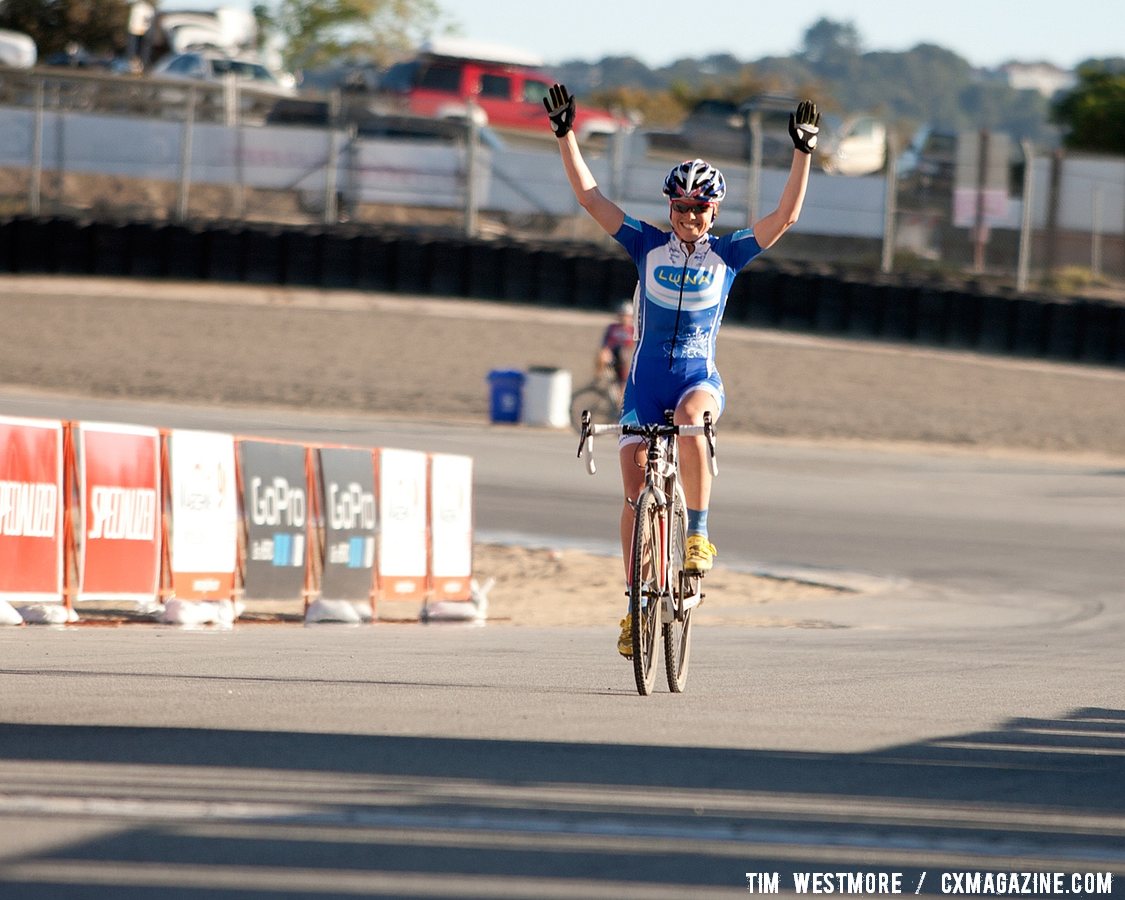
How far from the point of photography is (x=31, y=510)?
997 centimetres

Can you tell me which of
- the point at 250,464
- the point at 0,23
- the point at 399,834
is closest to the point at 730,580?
the point at 250,464

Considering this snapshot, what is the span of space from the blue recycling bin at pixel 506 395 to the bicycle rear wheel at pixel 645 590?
17585mm

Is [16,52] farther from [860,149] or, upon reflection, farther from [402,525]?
[402,525]

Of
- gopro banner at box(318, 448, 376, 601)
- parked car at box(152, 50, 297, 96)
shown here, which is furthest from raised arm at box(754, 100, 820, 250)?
parked car at box(152, 50, 297, 96)

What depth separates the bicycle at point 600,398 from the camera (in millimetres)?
23922

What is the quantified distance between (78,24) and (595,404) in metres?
38.3

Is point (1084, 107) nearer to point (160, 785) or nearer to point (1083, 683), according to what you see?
point (1083, 683)

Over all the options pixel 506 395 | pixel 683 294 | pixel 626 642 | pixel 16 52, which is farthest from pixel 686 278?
pixel 16 52

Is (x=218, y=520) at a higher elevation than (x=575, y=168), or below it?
below

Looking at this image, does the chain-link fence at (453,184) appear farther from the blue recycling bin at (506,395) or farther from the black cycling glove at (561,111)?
the black cycling glove at (561,111)

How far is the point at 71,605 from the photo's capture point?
1029cm

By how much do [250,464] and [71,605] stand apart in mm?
1764

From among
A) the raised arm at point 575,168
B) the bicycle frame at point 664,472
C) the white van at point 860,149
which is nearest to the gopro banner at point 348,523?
the raised arm at point 575,168

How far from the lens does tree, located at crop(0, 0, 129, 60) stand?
2244 inches
